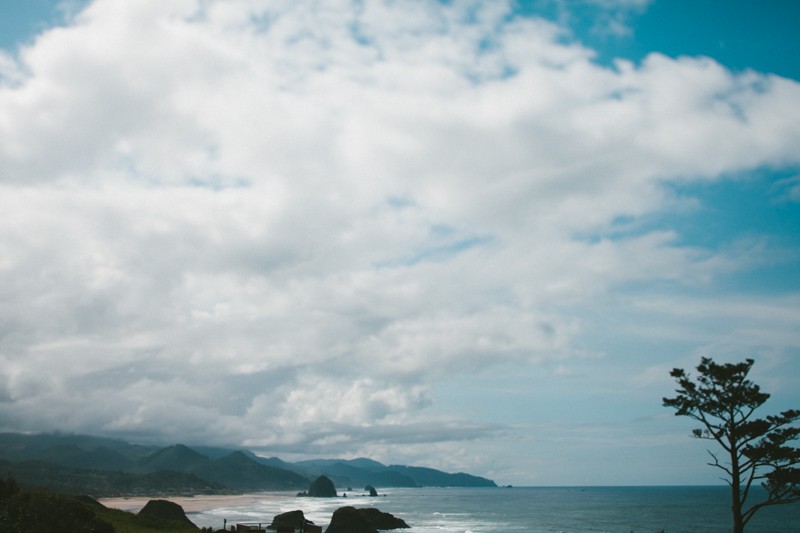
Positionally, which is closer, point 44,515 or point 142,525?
point 44,515

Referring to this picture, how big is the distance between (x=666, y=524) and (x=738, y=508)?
103449 millimetres

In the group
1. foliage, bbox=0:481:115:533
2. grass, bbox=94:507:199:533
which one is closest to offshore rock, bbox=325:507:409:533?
grass, bbox=94:507:199:533

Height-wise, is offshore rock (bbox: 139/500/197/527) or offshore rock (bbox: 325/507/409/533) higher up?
offshore rock (bbox: 139/500/197/527)

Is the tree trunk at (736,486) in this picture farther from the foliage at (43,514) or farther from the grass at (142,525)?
the grass at (142,525)

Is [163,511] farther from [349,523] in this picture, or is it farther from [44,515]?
[44,515]

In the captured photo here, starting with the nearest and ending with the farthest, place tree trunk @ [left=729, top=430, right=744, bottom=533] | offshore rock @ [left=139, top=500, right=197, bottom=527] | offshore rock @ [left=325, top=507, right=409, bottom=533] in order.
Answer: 1. tree trunk @ [left=729, top=430, right=744, bottom=533]
2. offshore rock @ [left=139, top=500, right=197, bottom=527]
3. offshore rock @ [left=325, top=507, right=409, bottom=533]

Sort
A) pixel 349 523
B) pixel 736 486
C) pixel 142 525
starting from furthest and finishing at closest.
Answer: pixel 349 523 < pixel 142 525 < pixel 736 486

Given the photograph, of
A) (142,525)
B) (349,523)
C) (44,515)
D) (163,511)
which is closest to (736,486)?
(44,515)

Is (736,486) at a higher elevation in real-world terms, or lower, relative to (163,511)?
higher

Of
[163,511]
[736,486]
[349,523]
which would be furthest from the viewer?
[349,523]

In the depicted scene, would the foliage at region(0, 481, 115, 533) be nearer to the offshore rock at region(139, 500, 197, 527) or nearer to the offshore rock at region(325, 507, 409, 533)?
the offshore rock at region(139, 500, 197, 527)

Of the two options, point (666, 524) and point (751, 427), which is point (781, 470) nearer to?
point (751, 427)

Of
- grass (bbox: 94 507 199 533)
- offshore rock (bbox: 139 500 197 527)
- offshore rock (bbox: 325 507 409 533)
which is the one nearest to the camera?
grass (bbox: 94 507 199 533)

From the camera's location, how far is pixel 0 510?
29062 mm
